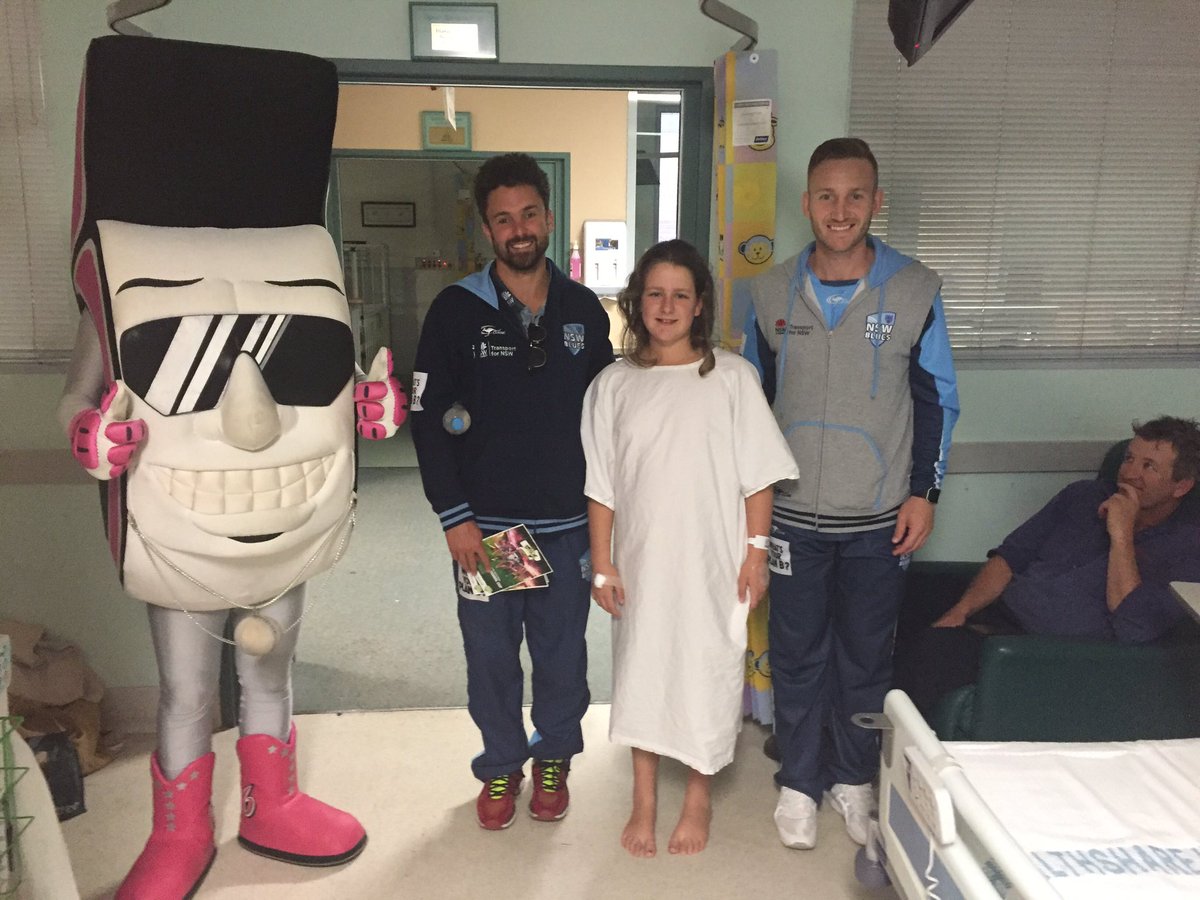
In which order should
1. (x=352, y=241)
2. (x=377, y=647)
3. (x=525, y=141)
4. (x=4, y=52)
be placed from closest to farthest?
(x=4, y=52) → (x=377, y=647) → (x=525, y=141) → (x=352, y=241)

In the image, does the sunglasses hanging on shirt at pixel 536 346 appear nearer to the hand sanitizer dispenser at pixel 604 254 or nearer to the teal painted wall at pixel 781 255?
the teal painted wall at pixel 781 255

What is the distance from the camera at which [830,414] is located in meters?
1.98

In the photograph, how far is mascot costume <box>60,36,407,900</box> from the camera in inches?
61.9

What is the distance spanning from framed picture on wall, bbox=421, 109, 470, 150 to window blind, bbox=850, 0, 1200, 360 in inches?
125

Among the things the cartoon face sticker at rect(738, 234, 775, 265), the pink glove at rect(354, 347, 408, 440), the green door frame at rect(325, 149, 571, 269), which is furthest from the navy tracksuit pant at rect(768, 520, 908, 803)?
the green door frame at rect(325, 149, 571, 269)

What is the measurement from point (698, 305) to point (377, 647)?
6.22 ft

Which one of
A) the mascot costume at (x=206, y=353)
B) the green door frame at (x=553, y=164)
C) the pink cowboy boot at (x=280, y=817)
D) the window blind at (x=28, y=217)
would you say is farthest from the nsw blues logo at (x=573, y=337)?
the green door frame at (x=553, y=164)

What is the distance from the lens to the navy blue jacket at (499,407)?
194 centimetres

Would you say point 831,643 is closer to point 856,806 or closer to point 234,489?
point 856,806

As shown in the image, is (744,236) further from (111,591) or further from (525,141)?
(525,141)

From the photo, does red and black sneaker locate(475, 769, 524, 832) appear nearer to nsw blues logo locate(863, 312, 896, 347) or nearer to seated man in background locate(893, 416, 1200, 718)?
seated man in background locate(893, 416, 1200, 718)

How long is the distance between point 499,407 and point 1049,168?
5.70 ft

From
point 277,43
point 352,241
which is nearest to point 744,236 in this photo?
point 277,43

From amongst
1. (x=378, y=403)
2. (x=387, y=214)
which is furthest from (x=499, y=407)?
(x=387, y=214)
